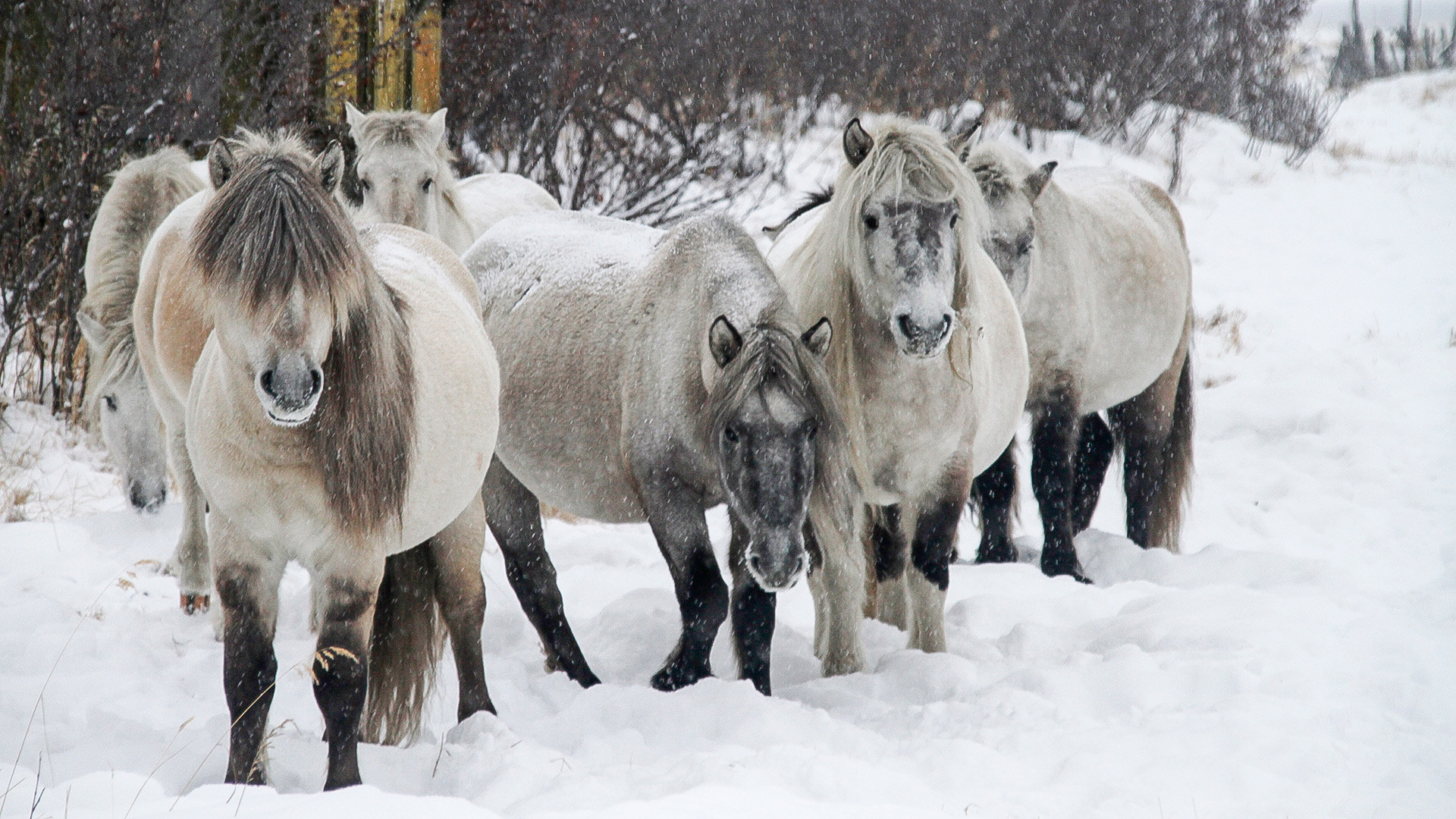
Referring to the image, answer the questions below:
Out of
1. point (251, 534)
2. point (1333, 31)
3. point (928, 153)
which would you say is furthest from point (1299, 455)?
point (1333, 31)

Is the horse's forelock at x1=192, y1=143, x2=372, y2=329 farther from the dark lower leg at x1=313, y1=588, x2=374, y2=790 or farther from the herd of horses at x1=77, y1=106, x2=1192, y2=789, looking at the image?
the dark lower leg at x1=313, y1=588, x2=374, y2=790

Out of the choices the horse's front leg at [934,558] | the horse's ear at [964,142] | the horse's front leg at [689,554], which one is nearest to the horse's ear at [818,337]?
the horse's front leg at [689,554]

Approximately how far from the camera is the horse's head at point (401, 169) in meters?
5.33

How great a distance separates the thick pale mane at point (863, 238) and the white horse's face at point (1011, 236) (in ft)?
3.29

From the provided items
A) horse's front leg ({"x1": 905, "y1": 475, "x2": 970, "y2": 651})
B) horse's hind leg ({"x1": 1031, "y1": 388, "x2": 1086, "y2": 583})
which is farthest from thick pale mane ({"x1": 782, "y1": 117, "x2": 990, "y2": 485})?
horse's hind leg ({"x1": 1031, "y1": 388, "x2": 1086, "y2": 583})

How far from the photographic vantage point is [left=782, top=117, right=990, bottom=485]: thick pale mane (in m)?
3.56

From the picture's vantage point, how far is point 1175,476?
6062 millimetres

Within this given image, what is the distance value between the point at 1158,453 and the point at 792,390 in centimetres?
360

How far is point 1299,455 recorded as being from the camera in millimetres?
7180

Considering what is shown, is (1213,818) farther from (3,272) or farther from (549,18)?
(549,18)

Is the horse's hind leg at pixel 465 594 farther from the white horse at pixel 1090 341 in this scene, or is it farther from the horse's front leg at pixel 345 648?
the white horse at pixel 1090 341

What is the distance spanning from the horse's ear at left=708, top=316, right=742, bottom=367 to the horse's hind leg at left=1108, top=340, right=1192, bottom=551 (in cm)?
350

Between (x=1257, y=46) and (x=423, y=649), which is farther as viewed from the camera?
(x=1257, y=46)

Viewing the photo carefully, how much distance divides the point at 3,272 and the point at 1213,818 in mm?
6313
